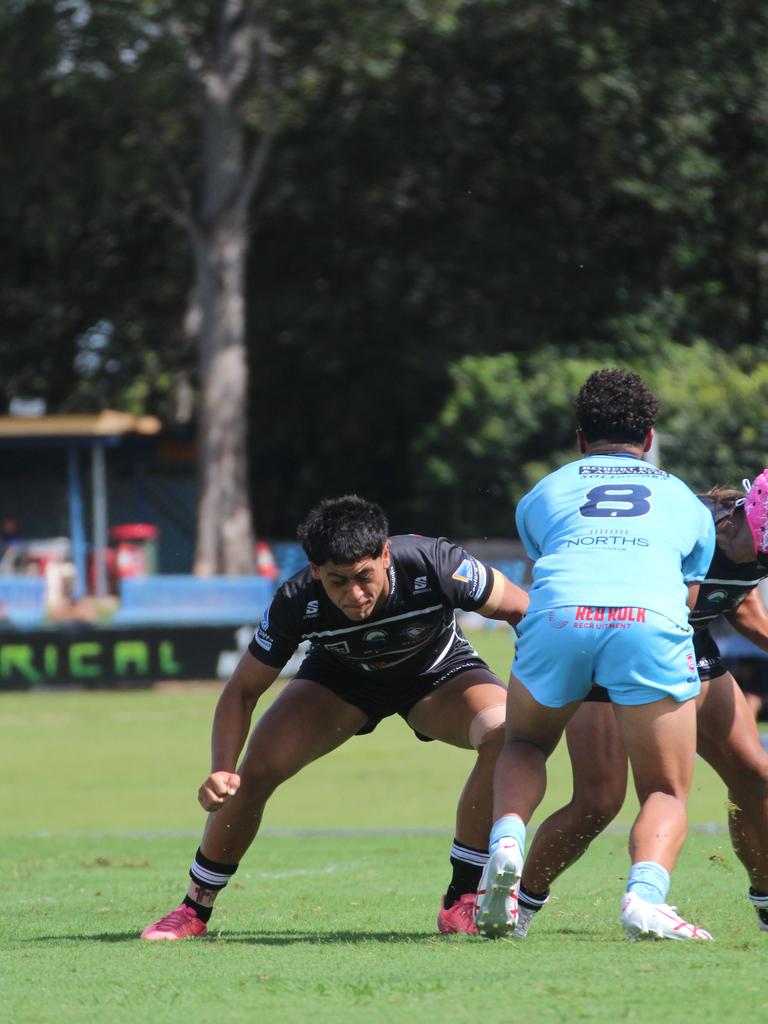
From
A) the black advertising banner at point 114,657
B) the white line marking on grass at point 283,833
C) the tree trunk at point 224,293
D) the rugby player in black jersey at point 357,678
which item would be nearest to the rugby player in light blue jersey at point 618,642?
the rugby player in black jersey at point 357,678

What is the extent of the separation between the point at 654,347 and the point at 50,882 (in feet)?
89.5

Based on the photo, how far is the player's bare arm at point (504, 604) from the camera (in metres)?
5.99

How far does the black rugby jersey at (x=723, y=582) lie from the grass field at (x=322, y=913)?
1141 mm

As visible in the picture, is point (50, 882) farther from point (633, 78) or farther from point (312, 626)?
point (633, 78)

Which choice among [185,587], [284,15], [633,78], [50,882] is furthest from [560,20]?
[50,882]

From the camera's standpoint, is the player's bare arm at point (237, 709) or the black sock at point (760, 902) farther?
the black sock at point (760, 902)

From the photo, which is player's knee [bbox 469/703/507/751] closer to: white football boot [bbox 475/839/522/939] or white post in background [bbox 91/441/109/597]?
white football boot [bbox 475/839/522/939]

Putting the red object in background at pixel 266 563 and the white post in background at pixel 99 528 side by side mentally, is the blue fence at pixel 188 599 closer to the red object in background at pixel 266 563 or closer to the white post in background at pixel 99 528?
the red object in background at pixel 266 563

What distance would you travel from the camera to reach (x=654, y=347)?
34188 mm

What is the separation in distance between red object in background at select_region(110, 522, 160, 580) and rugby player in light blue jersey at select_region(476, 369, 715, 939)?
28177 mm

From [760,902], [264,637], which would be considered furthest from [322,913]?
[760,902]

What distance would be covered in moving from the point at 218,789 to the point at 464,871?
3.73 ft

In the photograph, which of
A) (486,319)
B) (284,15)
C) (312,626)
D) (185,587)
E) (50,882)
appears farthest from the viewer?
(486,319)

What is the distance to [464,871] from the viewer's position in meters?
6.22
